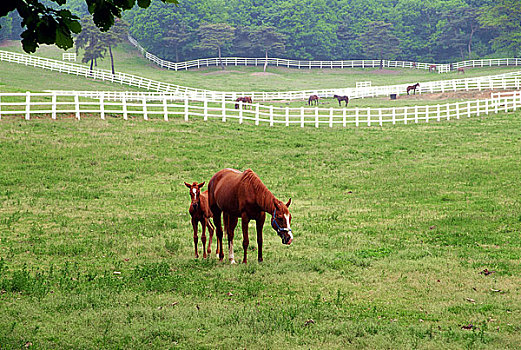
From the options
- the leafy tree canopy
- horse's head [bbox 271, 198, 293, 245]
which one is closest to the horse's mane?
horse's head [bbox 271, 198, 293, 245]

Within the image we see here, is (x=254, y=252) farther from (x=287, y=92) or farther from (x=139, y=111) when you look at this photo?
(x=287, y=92)

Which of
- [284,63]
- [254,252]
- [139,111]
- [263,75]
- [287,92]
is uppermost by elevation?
[284,63]

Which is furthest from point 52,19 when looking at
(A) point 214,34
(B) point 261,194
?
(A) point 214,34

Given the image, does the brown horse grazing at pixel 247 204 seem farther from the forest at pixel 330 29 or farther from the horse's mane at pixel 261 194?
the forest at pixel 330 29

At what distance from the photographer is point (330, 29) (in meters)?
101

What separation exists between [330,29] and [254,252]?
94.8 metres

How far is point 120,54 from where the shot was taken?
90.2m

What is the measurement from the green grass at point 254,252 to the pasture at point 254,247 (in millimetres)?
36

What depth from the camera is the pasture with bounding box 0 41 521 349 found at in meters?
6.95

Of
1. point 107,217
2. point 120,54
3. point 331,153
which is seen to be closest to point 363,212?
point 107,217

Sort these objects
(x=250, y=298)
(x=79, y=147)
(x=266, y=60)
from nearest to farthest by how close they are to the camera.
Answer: (x=250, y=298) → (x=79, y=147) → (x=266, y=60)

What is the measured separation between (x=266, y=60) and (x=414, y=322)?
81.9 meters

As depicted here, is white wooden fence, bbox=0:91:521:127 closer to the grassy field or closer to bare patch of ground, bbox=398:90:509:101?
bare patch of ground, bbox=398:90:509:101

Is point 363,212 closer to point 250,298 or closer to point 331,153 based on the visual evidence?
point 250,298
